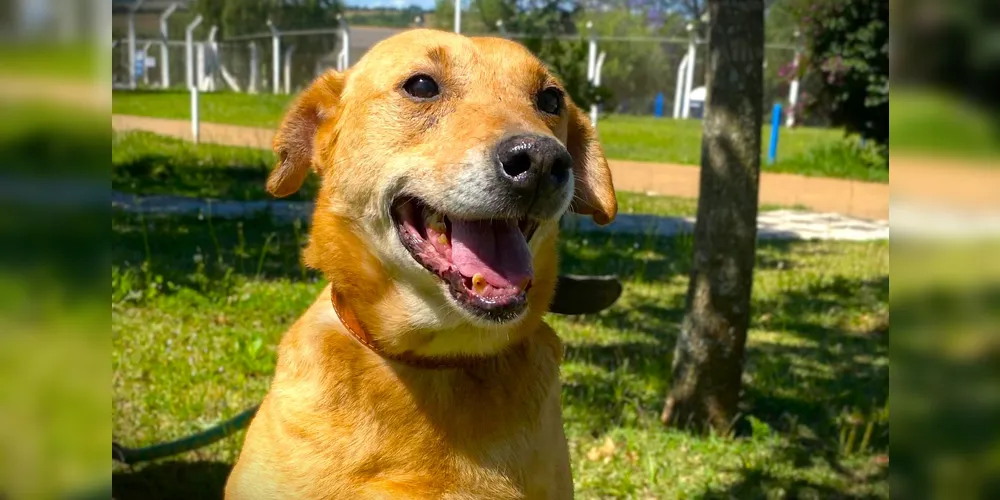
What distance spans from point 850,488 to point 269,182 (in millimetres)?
2835

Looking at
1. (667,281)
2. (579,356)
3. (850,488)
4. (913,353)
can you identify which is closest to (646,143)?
(667,281)

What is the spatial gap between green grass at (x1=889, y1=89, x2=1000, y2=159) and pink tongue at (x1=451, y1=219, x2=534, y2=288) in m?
1.49

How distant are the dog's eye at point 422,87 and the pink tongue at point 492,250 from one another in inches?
16.6

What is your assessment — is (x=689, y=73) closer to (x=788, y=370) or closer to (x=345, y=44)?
(x=345, y=44)

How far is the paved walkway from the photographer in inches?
352

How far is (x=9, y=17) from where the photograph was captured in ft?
2.35

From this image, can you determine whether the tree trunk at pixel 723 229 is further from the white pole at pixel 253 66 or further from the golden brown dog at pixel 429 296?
the white pole at pixel 253 66

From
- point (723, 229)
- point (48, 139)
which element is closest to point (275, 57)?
point (723, 229)

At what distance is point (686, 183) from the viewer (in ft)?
48.8

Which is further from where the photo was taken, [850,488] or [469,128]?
[850,488]

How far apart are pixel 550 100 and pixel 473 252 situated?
2.08 ft

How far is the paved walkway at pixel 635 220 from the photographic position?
8945 mm

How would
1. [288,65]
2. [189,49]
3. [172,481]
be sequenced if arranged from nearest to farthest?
[172,481] < [189,49] < [288,65]

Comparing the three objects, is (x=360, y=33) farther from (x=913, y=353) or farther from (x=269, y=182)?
(x=913, y=353)
